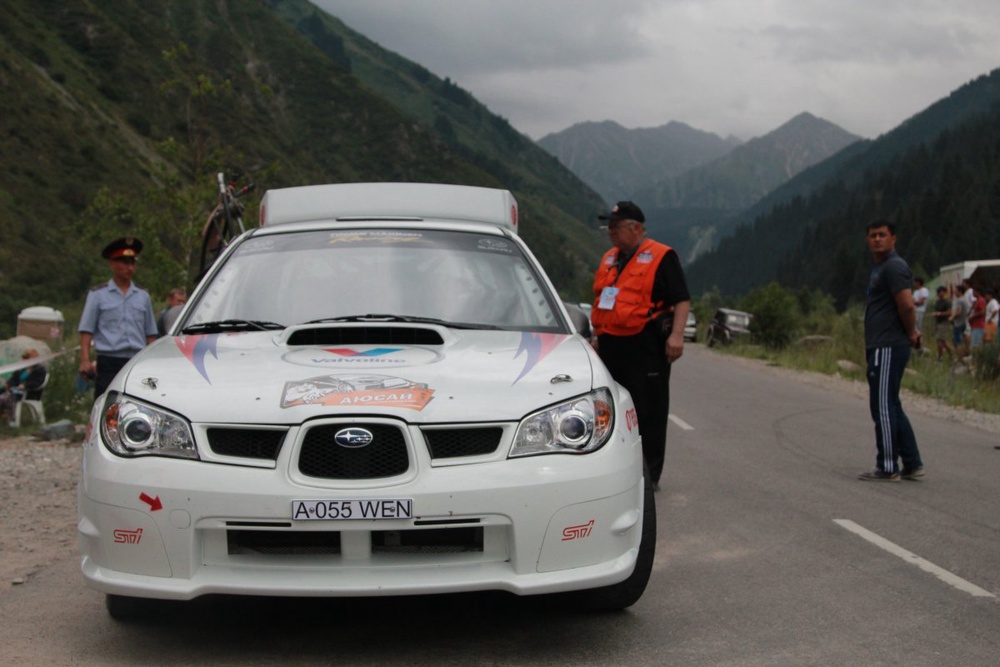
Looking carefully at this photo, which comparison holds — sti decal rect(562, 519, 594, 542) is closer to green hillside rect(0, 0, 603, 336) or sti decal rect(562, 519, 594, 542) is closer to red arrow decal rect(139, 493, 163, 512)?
red arrow decal rect(139, 493, 163, 512)

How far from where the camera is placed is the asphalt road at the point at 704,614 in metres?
4.14

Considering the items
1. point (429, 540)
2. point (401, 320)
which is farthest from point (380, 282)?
point (429, 540)

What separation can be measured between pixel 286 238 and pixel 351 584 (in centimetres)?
248

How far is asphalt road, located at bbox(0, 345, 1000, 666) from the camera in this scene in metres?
4.14

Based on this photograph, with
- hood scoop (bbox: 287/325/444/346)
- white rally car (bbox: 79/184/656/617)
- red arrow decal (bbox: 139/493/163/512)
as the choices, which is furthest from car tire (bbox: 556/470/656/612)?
red arrow decal (bbox: 139/493/163/512)

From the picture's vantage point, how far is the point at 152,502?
3852mm

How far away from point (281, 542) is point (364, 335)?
1126 millimetres

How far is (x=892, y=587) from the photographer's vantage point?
17.0ft

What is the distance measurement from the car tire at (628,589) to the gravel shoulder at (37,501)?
2760 millimetres

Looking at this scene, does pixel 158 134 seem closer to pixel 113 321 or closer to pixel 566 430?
pixel 113 321

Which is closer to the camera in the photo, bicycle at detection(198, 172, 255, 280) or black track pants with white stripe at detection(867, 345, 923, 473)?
black track pants with white stripe at detection(867, 345, 923, 473)

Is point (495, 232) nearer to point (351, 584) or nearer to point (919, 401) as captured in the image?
point (351, 584)

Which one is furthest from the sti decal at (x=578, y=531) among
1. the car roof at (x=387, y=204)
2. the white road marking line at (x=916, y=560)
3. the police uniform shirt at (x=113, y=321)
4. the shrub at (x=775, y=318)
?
the shrub at (x=775, y=318)

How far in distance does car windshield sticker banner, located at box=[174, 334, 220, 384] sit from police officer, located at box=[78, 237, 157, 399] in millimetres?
3641
